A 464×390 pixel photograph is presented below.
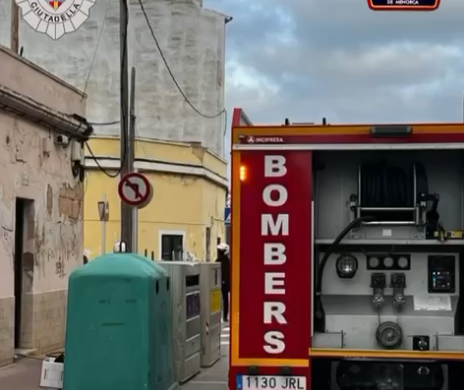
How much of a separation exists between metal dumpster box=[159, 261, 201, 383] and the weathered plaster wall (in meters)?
30.1

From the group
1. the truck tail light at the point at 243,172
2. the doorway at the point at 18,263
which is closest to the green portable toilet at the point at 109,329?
the truck tail light at the point at 243,172

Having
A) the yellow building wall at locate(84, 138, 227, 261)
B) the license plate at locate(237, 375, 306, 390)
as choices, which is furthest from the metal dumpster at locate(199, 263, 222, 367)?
the yellow building wall at locate(84, 138, 227, 261)

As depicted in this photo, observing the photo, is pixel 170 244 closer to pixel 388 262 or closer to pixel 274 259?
pixel 388 262

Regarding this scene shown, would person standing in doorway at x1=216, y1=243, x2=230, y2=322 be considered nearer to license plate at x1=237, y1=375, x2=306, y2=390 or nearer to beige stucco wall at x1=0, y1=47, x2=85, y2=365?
beige stucco wall at x1=0, y1=47, x2=85, y2=365

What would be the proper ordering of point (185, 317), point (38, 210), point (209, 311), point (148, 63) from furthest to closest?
point (148, 63) < point (38, 210) < point (209, 311) < point (185, 317)

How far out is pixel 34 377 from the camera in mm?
11977

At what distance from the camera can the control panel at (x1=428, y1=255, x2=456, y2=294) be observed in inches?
284

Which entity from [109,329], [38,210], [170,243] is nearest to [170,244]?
[170,243]

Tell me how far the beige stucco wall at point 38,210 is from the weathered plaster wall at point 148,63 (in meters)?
25.7

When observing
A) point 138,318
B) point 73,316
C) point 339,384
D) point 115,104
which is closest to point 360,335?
point 339,384

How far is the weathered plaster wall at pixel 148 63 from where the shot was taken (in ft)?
141

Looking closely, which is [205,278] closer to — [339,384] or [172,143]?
[339,384]

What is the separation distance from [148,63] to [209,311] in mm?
31980

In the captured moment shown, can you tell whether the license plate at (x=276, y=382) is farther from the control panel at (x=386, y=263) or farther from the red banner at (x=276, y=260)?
the control panel at (x=386, y=263)
